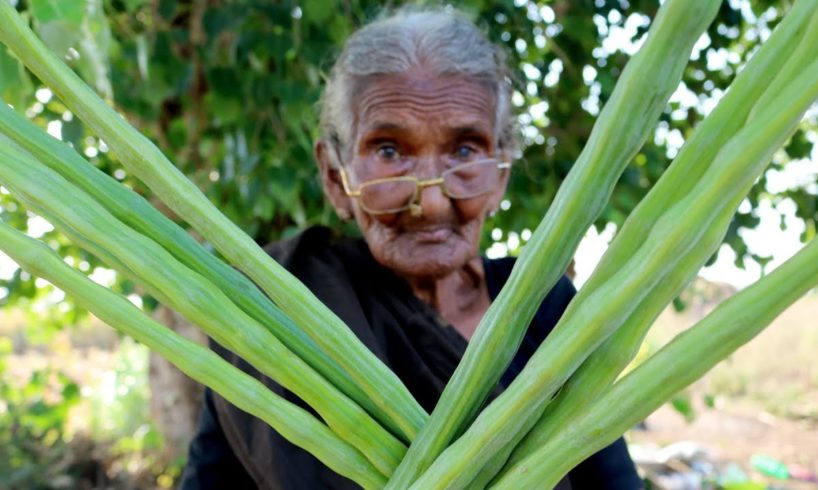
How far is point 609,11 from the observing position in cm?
185

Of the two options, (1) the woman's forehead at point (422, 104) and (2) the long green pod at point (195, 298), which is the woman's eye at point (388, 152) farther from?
(2) the long green pod at point (195, 298)

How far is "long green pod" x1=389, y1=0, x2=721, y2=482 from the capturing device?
324 millimetres

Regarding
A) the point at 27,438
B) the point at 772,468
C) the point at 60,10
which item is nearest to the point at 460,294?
the point at 60,10

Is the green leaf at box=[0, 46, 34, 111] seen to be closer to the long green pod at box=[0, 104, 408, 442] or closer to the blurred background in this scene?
the blurred background

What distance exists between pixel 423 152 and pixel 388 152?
0.13 ft

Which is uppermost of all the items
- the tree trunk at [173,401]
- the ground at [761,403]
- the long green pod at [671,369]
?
the long green pod at [671,369]

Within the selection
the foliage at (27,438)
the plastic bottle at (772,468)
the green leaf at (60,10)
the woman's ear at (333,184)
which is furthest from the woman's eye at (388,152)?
the plastic bottle at (772,468)

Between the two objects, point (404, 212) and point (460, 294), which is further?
point (460, 294)

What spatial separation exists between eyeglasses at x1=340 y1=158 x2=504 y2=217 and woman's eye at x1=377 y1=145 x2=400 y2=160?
29mm

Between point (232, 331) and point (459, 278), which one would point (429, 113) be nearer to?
point (459, 278)

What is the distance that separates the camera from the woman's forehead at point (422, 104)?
0.85 m

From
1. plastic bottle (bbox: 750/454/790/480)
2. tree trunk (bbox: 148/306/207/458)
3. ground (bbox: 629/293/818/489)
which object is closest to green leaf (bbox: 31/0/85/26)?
tree trunk (bbox: 148/306/207/458)

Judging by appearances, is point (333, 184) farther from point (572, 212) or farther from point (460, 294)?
point (572, 212)

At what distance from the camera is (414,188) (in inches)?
33.1
